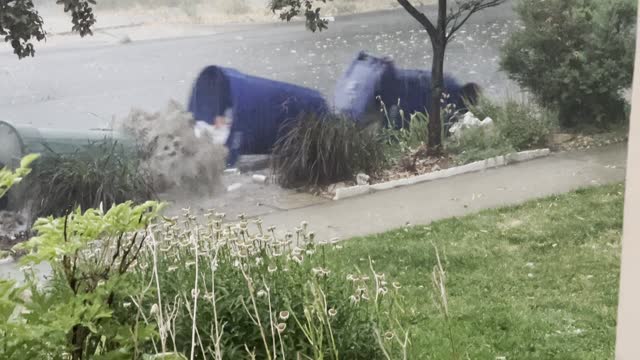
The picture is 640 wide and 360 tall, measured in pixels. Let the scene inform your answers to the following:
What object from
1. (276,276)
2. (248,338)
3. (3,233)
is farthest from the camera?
(3,233)

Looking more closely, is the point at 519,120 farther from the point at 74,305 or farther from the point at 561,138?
the point at 74,305

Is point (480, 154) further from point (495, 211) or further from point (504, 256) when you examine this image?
point (504, 256)

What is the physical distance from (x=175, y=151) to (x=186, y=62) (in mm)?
467

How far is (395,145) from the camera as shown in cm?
523

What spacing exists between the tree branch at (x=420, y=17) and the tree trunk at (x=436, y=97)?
7cm

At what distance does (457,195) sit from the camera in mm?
5449

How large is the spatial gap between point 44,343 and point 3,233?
2552 millimetres

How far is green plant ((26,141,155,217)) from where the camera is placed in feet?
13.5

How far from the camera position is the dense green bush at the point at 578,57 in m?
5.79

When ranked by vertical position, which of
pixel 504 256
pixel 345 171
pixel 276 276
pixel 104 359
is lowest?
pixel 504 256

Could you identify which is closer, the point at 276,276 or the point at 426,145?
the point at 276,276

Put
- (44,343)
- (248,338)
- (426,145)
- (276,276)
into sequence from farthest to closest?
(426,145)
(276,276)
(248,338)
(44,343)

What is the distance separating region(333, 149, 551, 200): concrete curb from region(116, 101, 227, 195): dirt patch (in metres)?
0.82

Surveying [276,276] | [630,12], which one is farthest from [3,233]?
[630,12]
